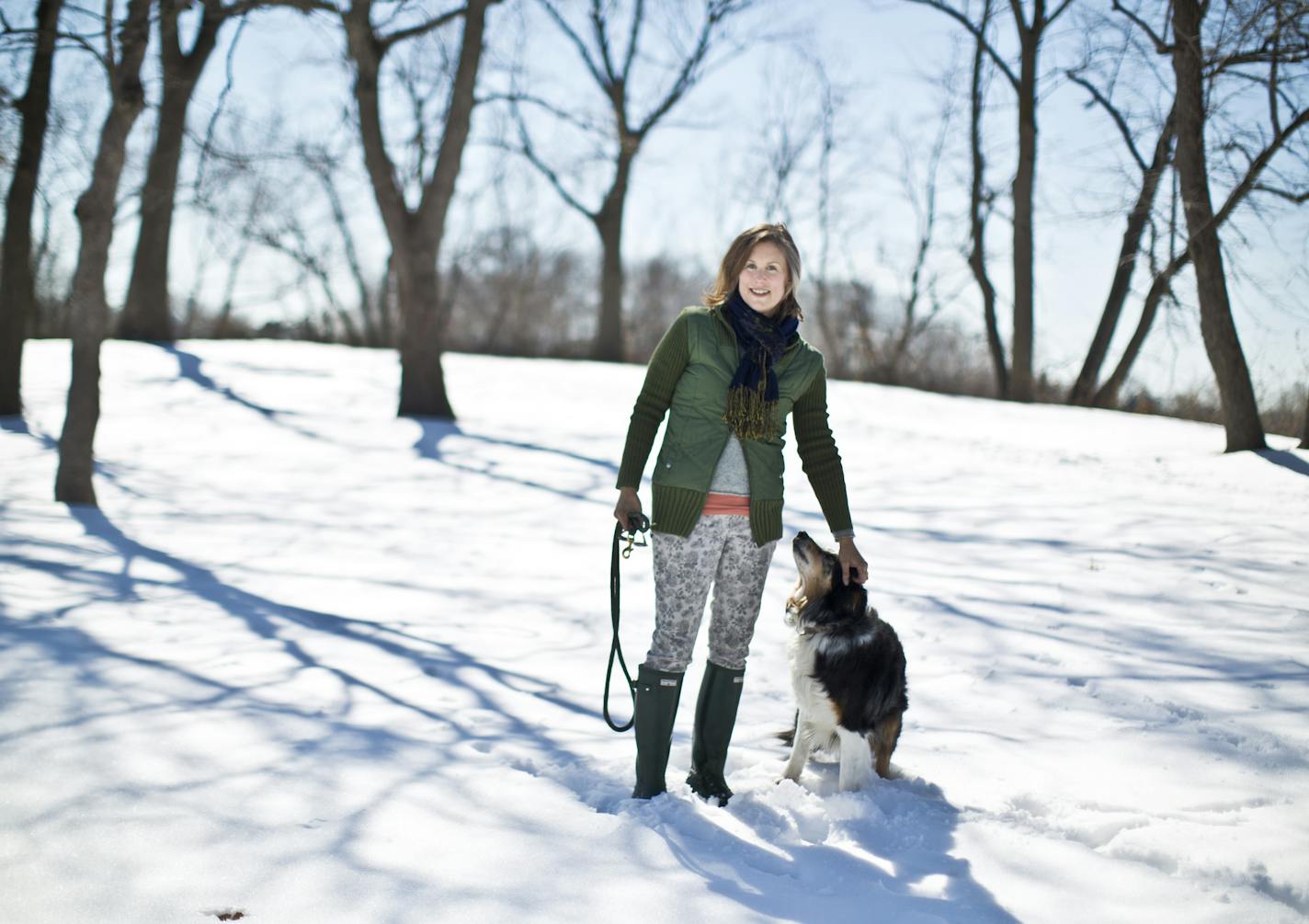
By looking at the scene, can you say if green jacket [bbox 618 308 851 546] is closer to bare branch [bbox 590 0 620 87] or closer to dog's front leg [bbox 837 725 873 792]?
dog's front leg [bbox 837 725 873 792]

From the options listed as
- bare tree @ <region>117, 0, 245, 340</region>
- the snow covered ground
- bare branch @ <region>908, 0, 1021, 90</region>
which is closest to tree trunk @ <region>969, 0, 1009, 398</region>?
bare branch @ <region>908, 0, 1021, 90</region>

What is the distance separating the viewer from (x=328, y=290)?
110 ft

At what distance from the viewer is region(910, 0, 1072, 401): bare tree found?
53.2ft

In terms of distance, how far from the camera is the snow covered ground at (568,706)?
8.84ft

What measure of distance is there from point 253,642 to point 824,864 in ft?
10.8

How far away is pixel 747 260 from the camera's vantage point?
10.2ft

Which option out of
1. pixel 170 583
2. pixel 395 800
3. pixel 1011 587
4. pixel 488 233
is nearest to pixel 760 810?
pixel 395 800

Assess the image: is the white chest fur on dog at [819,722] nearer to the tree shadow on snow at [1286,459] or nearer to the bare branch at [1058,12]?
the tree shadow on snow at [1286,459]

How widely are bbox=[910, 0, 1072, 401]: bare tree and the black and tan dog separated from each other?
1382 centimetres

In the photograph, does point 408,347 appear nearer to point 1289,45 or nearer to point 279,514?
point 279,514

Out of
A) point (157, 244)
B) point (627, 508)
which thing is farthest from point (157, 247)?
point (627, 508)

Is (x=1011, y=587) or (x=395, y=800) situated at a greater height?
(x=1011, y=587)

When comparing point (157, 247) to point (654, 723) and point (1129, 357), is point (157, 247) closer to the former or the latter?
point (654, 723)

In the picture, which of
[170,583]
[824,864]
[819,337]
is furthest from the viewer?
[819,337]
